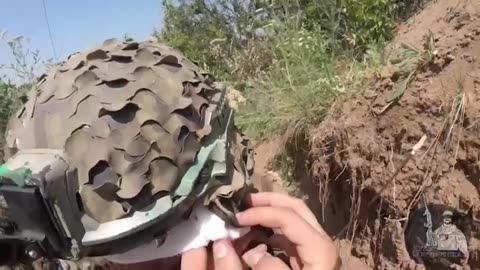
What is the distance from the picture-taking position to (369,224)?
12.5 ft

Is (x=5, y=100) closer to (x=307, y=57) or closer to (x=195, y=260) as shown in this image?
(x=307, y=57)

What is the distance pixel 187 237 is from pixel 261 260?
5.2 inches

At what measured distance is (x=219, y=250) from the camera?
3.74 ft

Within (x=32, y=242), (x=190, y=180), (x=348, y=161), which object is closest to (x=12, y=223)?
(x=32, y=242)

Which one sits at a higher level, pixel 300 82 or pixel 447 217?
pixel 447 217

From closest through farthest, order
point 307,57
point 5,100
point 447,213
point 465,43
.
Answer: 1. point 447,213
2. point 465,43
3. point 5,100
4. point 307,57

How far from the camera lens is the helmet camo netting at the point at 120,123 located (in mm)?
1058

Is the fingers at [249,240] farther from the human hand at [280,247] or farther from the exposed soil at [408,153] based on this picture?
the exposed soil at [408,153]

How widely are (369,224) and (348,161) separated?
37 centimetres

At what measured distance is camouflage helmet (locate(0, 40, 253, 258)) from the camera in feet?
3.41

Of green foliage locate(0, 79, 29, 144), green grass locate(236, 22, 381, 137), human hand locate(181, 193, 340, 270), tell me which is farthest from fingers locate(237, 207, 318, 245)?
green foliage locate(0, 79, 29, 144)

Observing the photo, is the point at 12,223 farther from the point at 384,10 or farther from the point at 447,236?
the point at 384,10

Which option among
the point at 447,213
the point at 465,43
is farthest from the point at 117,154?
the point at 465,43

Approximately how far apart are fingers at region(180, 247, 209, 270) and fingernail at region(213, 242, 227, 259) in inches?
0.7
